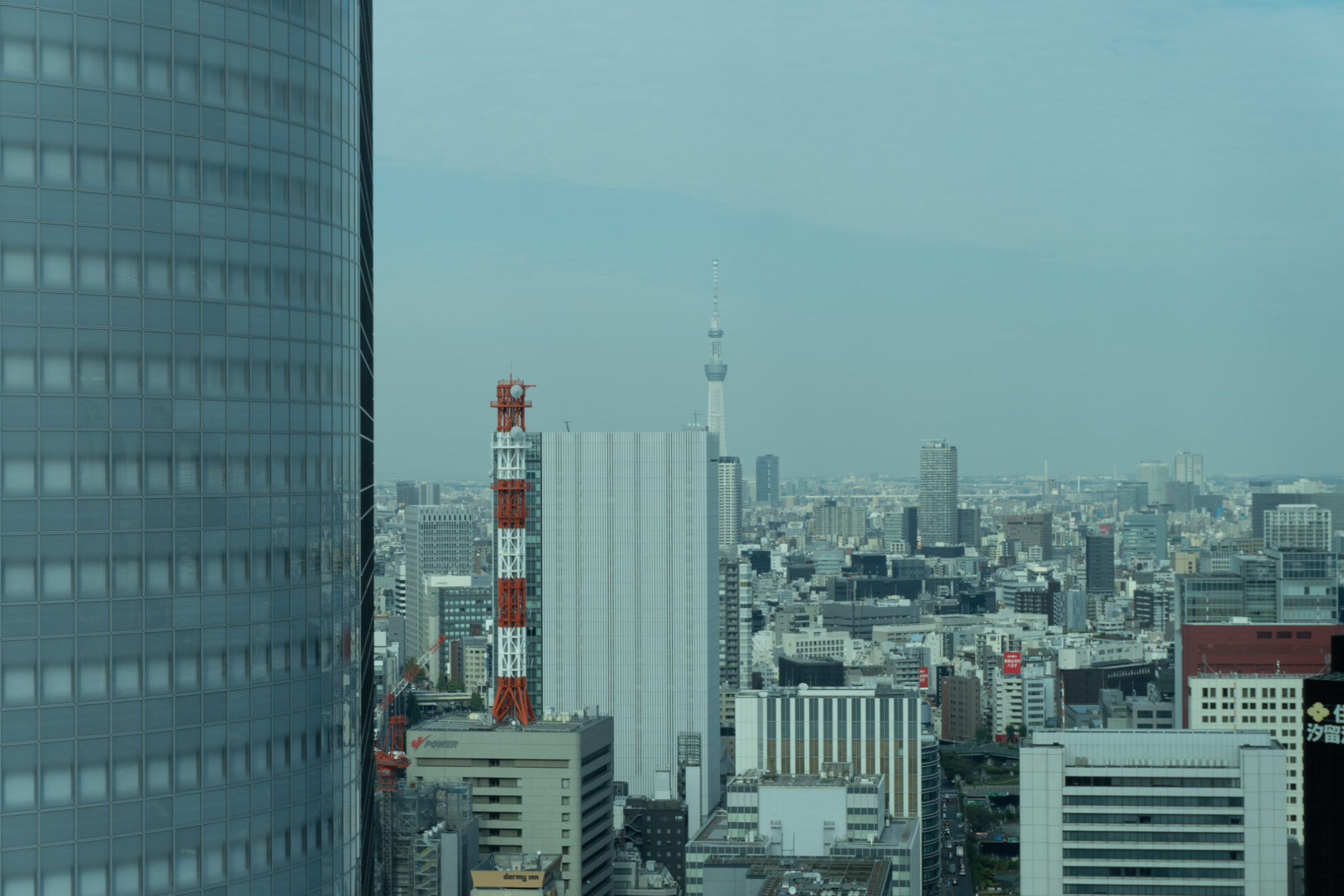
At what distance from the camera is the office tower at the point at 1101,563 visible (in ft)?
316

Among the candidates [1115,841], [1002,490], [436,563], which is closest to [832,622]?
[436,563]

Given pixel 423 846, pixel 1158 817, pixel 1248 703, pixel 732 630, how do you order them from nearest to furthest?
1. pixel 1158 817
2. pixel 423 846
3. pixel 1248 703
4. pixel 732 630

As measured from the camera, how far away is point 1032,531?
11469 centimetres

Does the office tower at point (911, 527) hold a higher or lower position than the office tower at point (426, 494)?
lower

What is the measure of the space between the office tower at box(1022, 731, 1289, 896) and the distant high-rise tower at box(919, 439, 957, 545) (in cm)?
9888

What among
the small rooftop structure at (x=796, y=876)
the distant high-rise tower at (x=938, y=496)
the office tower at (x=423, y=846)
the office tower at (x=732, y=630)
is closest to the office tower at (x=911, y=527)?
the distant high-rise tower at (x=938, y=496)

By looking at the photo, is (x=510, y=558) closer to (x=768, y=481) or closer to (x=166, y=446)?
(x=166, y=446)

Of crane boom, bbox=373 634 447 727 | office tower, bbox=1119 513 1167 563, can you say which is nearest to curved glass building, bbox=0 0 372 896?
crane boom, bbox=373 634 447 727

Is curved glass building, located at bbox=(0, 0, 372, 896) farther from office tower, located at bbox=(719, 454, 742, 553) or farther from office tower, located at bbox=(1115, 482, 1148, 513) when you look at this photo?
office tower, located at bbox=(719, 454, 742, 553)

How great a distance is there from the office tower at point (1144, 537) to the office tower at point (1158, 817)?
214ft

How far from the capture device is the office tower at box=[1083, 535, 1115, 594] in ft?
316

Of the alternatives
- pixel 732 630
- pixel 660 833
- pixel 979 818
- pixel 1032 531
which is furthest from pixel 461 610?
pixel 1032 531

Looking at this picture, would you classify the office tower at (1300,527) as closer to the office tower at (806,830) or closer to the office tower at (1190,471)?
the office tower at (1190,471)

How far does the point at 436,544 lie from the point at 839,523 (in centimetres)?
5016
